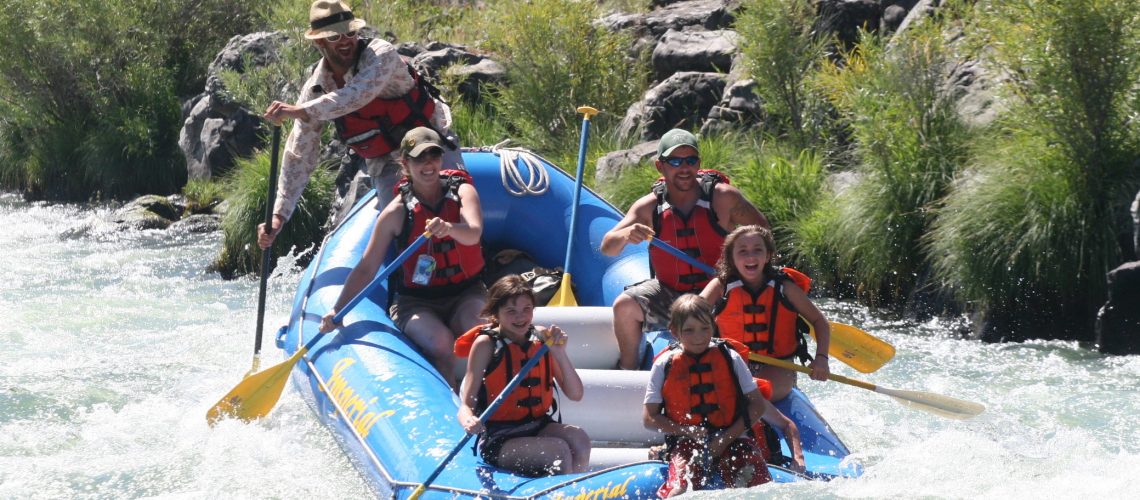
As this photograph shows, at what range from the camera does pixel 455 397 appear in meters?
4.37

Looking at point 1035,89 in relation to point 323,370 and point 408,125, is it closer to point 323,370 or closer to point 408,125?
point 408,125

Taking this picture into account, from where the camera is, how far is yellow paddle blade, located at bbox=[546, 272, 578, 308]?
520 centimetres

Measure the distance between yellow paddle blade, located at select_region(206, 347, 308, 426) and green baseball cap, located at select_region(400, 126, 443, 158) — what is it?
816mm

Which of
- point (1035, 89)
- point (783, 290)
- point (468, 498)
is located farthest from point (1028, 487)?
point (1035, 89)

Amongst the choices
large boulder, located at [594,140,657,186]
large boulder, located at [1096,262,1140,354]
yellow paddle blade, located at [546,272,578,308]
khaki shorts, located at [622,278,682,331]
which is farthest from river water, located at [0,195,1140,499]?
large boulder, located at [594,140,657,186]

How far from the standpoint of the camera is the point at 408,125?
18.2ft

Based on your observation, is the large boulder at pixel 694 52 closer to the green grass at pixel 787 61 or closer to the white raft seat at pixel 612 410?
the green grass at pixel 787 61

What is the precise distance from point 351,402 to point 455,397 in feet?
1.23

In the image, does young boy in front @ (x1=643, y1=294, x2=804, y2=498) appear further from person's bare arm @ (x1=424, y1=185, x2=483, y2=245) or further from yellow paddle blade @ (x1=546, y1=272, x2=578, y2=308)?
yellow paddle blade @ (x1=546, y1=272, x2=578, y2=308)

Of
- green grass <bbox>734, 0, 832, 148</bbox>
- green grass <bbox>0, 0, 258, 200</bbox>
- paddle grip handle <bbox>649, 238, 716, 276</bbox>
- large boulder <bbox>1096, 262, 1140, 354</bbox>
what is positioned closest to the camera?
paddle grip handle <bbox>649, 238, 716, 276</bbox>

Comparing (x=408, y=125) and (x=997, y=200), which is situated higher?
(x=408, y=125)

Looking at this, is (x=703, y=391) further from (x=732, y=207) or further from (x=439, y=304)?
(x=439, y=304)

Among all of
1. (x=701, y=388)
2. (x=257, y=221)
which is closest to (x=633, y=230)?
(x=701, y=388)

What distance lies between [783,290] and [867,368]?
30.3 inches
